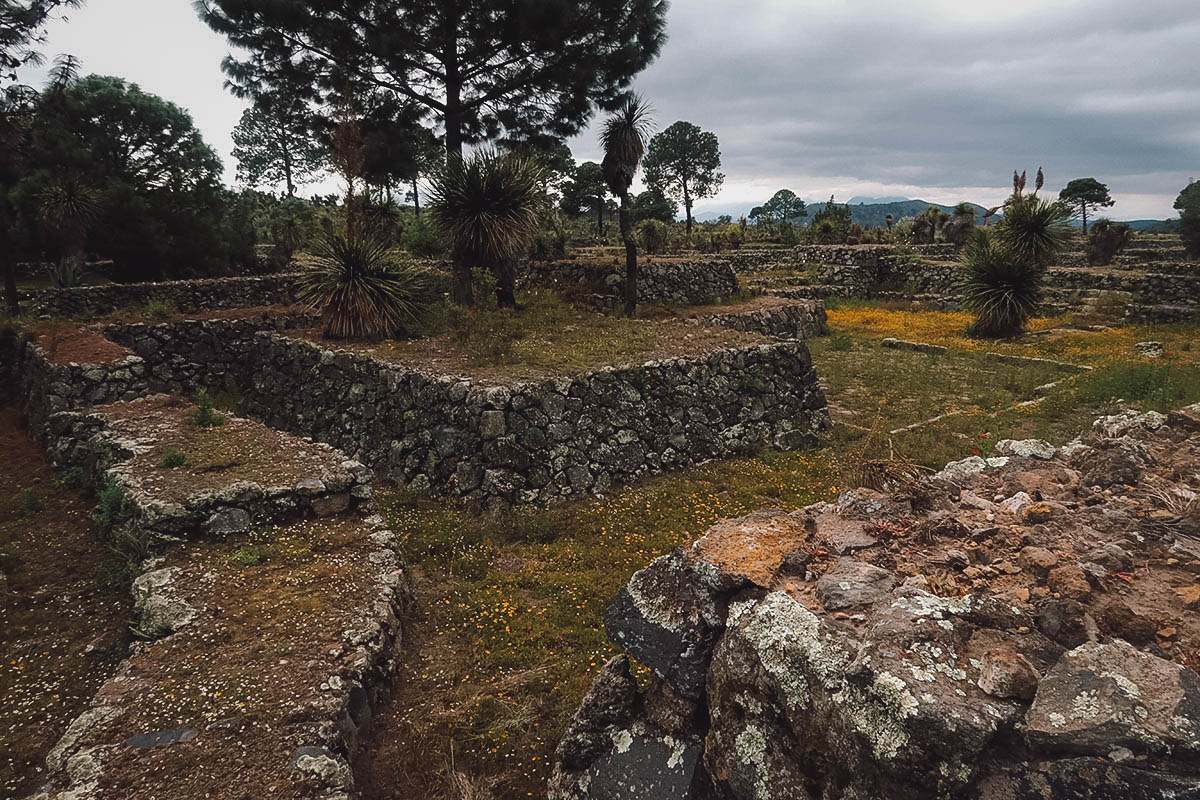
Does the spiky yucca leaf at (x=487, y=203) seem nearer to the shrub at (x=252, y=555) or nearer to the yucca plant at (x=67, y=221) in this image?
the shrub at (x=252, y=555)

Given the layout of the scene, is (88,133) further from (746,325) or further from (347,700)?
(347,700)

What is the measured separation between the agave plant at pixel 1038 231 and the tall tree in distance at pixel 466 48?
11440 mm

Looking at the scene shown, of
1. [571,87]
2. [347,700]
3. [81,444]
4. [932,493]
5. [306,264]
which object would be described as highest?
[571,87]

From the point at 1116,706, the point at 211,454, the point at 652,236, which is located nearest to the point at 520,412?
the point at 211,454

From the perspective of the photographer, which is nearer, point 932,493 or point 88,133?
point 932,493

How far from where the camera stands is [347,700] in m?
3.82

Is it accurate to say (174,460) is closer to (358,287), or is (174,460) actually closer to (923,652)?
(358,287)

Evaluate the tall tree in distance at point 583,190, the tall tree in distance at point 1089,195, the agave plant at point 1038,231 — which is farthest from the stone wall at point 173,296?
the tall tree in distance at point 1089,195

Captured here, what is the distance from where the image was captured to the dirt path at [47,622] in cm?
425

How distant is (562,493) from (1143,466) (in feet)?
18.4

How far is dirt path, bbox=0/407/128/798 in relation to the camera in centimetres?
425

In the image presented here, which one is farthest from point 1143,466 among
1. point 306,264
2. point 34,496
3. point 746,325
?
point 746,325

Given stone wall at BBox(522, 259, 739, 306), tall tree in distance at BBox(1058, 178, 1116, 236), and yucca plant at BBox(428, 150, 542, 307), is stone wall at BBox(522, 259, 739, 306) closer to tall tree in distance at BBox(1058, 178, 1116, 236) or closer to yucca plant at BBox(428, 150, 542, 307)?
yucca plant at BBox(428, 150, 542, 307)

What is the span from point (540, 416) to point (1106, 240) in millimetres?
32492
